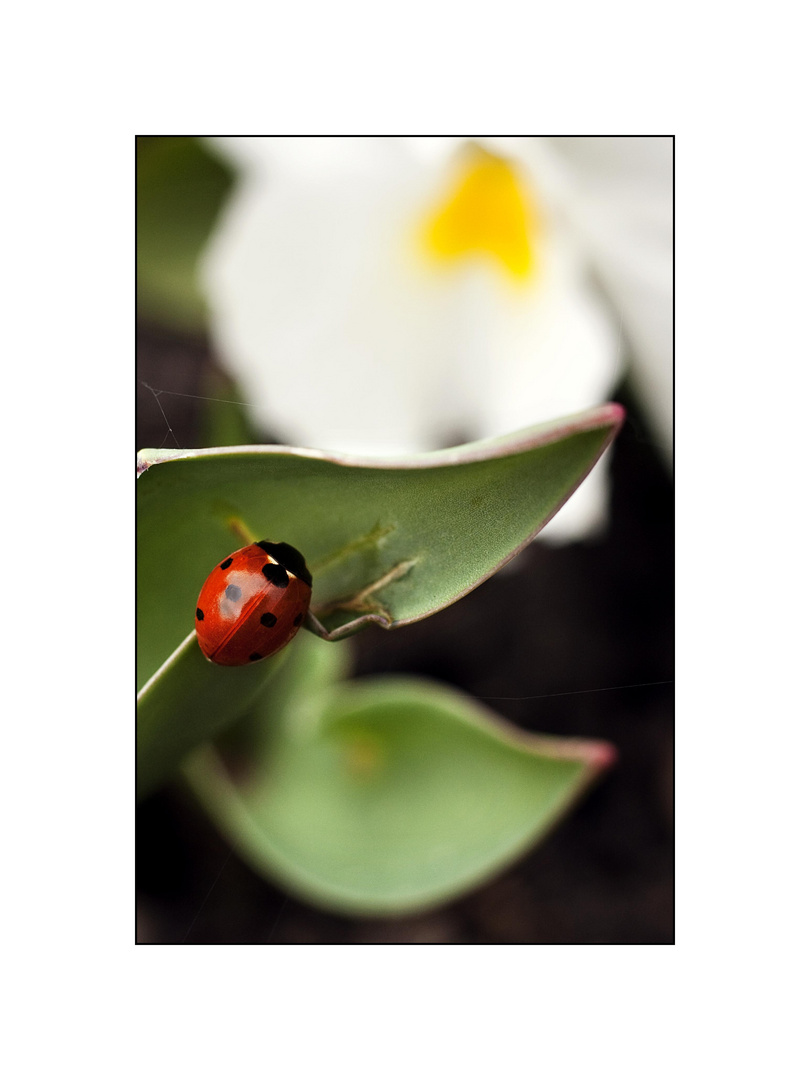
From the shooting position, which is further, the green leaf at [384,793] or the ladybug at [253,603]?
the green leaf at [384,793]

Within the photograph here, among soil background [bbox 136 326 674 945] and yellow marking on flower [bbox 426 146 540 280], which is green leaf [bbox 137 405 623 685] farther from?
yellow marking on flower [bbox 426 146 540 280]

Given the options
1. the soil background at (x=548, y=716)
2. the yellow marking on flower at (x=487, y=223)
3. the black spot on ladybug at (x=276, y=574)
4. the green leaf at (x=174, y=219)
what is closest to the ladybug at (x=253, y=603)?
the black spot on ladybug at (x=276, y=574)

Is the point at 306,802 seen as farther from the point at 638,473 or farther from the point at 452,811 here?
the point at 638,473

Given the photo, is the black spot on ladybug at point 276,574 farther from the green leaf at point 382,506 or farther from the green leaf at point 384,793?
the green leaf at point 384,793

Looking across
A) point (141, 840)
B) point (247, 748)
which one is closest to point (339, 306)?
point (247, 748)

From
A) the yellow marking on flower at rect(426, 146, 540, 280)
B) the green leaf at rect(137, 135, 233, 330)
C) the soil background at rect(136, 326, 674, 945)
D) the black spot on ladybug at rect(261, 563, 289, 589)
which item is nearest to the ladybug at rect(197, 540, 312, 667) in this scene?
the black spot on ladybug at rect(261, 563, 289, 589)

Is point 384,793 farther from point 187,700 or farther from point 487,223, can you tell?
point 487,223
